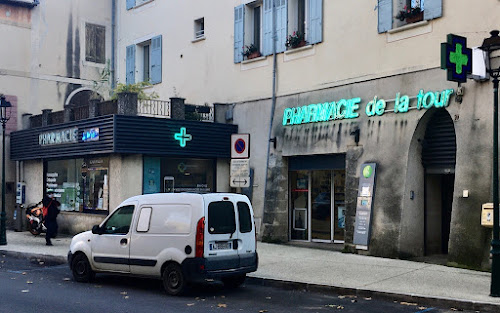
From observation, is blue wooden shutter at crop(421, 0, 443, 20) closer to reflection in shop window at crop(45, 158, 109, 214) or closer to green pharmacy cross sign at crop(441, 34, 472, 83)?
green pharmacy cross sign at crop(441, 34, 472, 83)

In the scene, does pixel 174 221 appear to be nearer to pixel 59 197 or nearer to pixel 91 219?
pixel 91 219

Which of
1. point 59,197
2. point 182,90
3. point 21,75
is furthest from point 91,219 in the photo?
point 21,75

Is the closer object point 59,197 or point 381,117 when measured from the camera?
point 381,117

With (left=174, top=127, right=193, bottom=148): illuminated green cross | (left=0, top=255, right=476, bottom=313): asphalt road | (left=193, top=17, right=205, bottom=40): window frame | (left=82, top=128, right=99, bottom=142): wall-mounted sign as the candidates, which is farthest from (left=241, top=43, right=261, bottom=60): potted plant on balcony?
(left=0, top=255, right=476, bottom=313): asphalt road

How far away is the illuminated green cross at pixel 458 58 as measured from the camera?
11.6 m

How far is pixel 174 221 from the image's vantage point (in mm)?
10539

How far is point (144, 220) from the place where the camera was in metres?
10.9

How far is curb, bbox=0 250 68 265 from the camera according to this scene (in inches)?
593

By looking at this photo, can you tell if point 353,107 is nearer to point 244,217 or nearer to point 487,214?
point 487,214

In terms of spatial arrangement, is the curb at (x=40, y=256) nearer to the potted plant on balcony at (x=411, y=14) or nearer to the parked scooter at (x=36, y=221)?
the parked scooter at (x=36, y=221)

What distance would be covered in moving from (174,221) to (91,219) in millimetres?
10003

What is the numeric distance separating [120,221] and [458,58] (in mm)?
7221

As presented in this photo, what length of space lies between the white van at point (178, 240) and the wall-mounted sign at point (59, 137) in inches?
339

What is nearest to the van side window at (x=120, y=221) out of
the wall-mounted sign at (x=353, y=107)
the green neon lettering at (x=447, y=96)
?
the wall-mounted sign at (x=353, y=107)
